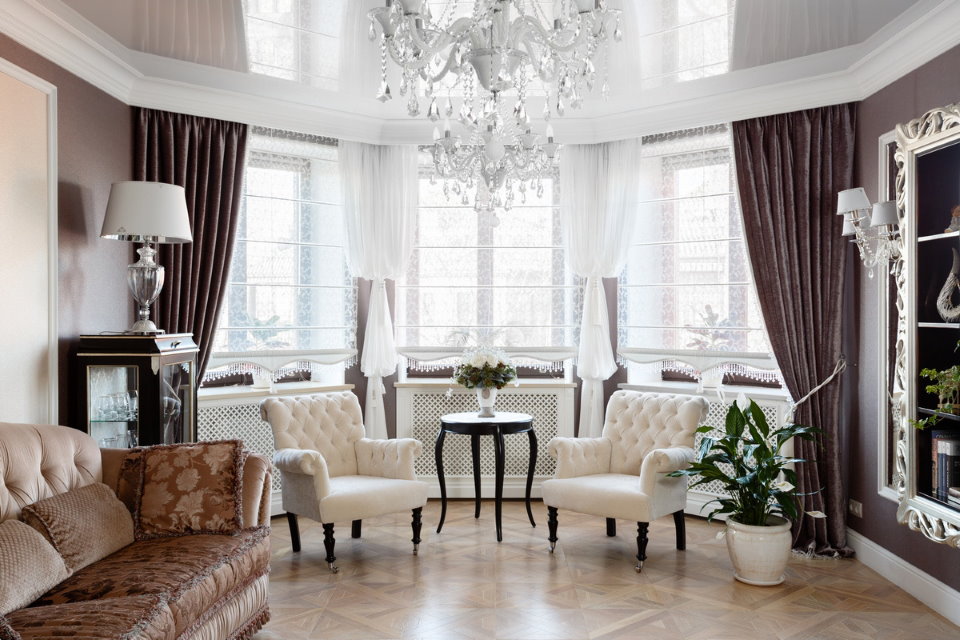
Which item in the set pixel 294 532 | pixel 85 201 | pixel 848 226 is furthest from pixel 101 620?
pixel 848 226

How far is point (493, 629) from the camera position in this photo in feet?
10.4

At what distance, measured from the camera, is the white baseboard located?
10.8 feet

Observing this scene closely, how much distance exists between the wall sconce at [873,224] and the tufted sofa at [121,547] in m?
3.09

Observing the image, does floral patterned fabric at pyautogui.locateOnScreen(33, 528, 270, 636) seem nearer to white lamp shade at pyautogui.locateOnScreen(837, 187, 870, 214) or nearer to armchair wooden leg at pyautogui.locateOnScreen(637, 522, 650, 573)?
armchair wooden leg at pyautogui.locateOnScreen(637, 522, 650, 573)

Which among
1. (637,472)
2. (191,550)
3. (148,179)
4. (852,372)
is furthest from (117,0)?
(852,372)

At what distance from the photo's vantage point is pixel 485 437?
17.7ft

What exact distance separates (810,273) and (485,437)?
248 cm

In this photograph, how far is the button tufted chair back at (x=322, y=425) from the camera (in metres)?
4.25

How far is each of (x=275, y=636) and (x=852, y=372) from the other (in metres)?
3.42

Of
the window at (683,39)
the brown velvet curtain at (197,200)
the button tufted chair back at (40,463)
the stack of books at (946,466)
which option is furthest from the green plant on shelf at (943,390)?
the brown velvet curtain at (197,200)

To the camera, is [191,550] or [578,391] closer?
[191,550]

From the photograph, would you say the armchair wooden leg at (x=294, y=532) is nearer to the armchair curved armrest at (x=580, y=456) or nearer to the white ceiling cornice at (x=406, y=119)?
the armchair curved armrest at (x=580, y=456)

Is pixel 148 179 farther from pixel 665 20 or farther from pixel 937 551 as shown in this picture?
pixel 937 551

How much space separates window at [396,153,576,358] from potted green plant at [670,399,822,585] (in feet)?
6.06
